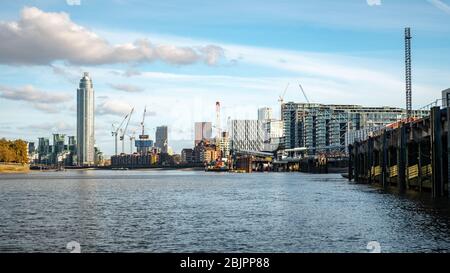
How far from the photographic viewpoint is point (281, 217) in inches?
2299

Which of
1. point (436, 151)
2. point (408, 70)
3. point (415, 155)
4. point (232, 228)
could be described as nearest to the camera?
point (232, 228)

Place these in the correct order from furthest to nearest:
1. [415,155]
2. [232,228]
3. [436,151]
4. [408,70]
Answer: [408,70]
[415,155]
[436,151]
[232,228]

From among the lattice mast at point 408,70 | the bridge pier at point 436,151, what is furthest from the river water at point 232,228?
the lattice mast at point 408,70

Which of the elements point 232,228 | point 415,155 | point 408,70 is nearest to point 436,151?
point 415,155

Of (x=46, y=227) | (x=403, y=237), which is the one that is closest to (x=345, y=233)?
(x=403, y=237)

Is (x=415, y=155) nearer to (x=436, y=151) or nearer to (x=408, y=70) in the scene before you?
(x=436, y=151)

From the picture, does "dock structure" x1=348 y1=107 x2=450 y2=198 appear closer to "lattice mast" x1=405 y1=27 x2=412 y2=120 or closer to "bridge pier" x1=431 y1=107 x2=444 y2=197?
"bridge pier" x1=431 y1=107 x2=444 y2=197

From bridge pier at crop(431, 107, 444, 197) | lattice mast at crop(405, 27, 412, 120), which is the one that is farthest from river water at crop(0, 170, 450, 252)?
lattice mast at crop(405, 27, 412, 120)

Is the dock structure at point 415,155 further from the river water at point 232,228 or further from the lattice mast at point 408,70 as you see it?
the lattice mast at point 408,70

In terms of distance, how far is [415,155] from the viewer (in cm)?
9425

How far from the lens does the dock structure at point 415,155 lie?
68.6 m

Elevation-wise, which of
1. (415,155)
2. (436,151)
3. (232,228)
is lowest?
(232,228)
